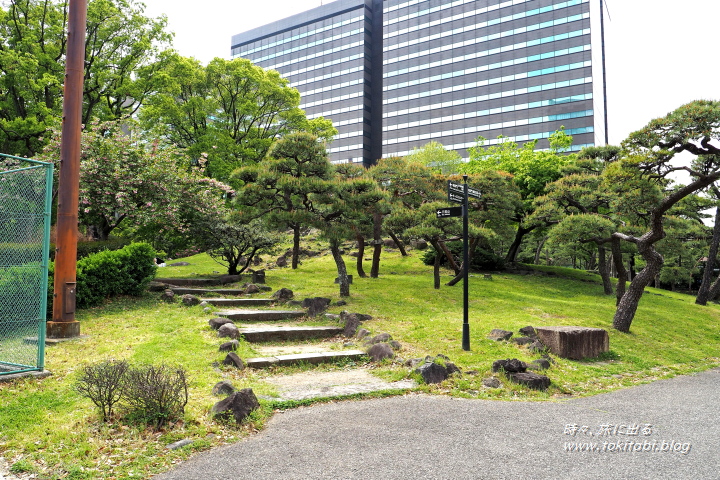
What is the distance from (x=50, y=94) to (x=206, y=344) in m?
17.8

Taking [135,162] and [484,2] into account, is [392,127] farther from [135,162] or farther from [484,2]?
[135,162]

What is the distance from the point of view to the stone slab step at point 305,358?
733 centimetres

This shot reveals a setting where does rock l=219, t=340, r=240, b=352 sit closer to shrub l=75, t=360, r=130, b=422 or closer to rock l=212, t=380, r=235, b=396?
rock l=212, t=380, r=235, b=396

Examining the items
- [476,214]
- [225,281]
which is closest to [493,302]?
[476,214]

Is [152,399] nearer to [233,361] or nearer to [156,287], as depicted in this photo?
[233,361]

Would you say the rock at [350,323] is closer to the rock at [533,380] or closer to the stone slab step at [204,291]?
the rock at [533,380]

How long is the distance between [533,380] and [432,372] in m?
1.48

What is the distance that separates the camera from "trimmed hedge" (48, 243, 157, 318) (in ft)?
33.2

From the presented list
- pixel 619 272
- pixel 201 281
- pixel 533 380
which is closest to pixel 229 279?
pixel 201 281

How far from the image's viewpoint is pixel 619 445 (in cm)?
454

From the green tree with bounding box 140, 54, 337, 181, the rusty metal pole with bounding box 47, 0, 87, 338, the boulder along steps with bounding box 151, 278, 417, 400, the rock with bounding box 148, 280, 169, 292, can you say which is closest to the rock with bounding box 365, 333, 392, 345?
the boulder along steps with bounding box 151, 278, 417, 400

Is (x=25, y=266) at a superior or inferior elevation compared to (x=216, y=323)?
superior

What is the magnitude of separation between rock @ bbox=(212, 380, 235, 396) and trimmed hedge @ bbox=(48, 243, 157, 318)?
18.5ft

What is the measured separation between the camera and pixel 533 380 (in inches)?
263
